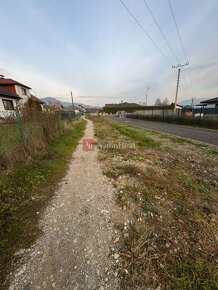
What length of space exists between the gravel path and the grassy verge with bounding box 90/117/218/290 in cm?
22

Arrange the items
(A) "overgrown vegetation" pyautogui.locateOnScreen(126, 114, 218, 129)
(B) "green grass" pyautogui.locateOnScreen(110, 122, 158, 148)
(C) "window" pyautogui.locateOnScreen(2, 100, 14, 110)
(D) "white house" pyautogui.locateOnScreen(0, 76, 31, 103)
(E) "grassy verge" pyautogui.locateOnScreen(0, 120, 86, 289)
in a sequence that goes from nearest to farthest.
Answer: (E) "grassy verge" pyautogui.locateOnScreen(0, 120, 86, 289)
(B) "green grass" pyautogui.locateOnScreen(110, 122, 158, 148)
(A) "overgrown vegetation" pyautogui.locateOnScreen(126, 114, 218, 129)
(C) "window" pyautogui.locateOnScreen(2, 100, 14, 110)
(D) "white house" pyautogui.locateOnScreen(0, 76, 31, 103)

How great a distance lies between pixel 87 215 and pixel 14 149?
11.7ft

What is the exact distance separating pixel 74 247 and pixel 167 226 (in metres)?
1.51

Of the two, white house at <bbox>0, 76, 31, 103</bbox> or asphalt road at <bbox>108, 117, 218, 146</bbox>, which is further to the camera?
white house at <bbox>0, 76, 31, 103</bbox>

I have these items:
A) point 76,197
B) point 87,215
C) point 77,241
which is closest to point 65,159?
point 76,197

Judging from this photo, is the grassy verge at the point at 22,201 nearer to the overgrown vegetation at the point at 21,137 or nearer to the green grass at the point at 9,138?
the overgrown vegetation at the point at 21,137

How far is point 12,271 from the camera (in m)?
1.70

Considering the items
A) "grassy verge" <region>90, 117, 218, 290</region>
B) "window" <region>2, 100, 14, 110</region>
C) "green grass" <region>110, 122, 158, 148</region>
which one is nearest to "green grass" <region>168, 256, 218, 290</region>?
"grassy verge" <region>90, 117, 218, 290</region>

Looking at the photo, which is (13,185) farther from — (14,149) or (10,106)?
(10,106)

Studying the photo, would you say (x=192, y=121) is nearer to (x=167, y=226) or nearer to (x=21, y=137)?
(x=167, y=226)

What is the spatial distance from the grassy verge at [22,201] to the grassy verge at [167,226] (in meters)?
1.48

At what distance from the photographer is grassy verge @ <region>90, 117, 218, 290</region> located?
163 cm

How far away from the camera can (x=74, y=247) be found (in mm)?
1993

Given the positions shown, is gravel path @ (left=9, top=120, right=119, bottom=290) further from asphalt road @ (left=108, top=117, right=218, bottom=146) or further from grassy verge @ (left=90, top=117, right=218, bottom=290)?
asphalt road @ (left=108, top=117, right=218, bottom=146)
